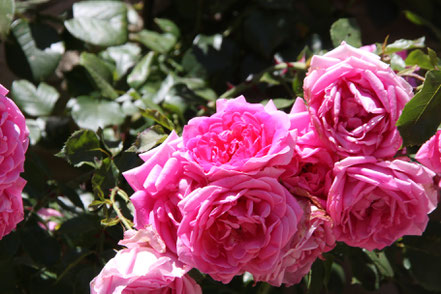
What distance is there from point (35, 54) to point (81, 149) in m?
0.31

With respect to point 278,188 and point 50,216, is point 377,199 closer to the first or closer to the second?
point 278,188

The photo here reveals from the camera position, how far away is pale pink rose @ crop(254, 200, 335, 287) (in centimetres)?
Answer: 64

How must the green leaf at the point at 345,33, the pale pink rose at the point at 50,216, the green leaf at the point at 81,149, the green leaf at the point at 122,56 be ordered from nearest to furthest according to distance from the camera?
the green leaf at the point at 81,149, the green leaf at the point at 345,33, the pale pink rose at the point at 50,216, the green leaf at the point at 122,56

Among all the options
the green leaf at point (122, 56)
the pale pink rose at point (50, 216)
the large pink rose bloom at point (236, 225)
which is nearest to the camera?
the large pink rose bloom at point (236, 225)

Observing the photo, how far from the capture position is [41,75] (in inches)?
41.4

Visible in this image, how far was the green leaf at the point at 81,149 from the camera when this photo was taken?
2.70 ft

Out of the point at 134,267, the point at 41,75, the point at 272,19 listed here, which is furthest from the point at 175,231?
the point at 272,19

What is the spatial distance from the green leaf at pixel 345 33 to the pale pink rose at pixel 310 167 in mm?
287

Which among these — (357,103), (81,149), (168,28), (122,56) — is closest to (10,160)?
(81,149)

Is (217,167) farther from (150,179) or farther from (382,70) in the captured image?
(382,70)

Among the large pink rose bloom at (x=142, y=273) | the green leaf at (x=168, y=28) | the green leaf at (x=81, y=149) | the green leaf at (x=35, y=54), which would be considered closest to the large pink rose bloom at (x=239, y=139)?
the large pink rose bloom at (x=142, y=273)

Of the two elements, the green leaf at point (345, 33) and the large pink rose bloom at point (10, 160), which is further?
the green leaf at point (345, 33)

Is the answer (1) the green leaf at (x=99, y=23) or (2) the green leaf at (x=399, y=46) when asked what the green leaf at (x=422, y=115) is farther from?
(1) the green leaf at (x=99, y=23)

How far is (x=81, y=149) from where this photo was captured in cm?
84
